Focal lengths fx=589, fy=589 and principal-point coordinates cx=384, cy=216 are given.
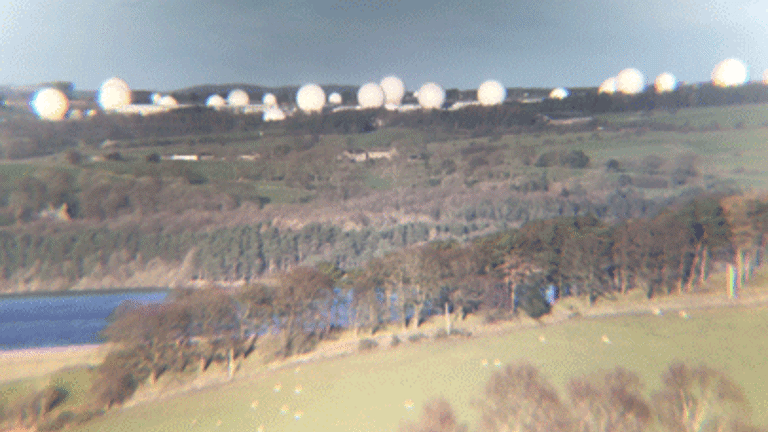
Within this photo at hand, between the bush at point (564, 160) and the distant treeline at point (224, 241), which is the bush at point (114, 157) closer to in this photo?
the distant treeline at point (224, 241)

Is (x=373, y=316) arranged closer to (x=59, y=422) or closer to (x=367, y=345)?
(x=367, y=345)

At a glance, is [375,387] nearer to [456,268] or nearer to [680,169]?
[456,268]

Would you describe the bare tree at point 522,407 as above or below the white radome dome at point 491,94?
below

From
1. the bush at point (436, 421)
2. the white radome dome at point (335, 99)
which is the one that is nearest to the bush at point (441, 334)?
the bush at point (436, 421)

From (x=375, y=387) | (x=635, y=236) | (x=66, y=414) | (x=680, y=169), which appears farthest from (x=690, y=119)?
(x=66, y=414)

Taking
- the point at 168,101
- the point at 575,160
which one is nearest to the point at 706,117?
the point at 575,160

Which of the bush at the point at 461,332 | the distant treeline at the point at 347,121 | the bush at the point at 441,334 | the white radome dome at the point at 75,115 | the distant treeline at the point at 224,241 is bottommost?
the bush at the point at 441,334
